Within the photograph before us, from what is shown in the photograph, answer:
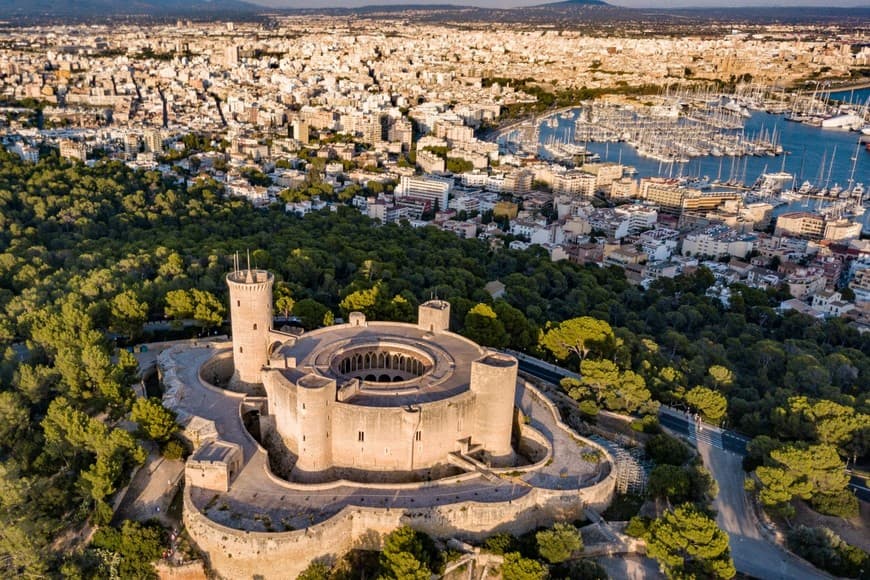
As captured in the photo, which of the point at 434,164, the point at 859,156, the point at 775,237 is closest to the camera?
the point at 775,237

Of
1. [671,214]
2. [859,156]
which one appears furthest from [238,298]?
[859,156]

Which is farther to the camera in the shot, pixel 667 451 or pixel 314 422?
pixel 667 451

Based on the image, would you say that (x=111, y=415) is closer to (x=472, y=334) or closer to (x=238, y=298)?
(x=238, y=298)

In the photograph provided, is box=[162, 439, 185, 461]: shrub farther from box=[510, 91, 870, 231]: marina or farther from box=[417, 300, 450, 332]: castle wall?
box=[510, 91, 870, 231]: marina

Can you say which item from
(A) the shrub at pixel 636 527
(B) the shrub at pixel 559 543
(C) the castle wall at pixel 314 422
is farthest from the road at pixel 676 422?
(C) the castle wall at pixel 314 422

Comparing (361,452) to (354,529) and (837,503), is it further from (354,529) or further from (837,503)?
(837,503)

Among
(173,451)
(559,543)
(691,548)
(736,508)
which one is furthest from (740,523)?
(173,451)

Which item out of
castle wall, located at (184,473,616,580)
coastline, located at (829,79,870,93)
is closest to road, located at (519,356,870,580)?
castle wall, located at (184,473,616,580)
